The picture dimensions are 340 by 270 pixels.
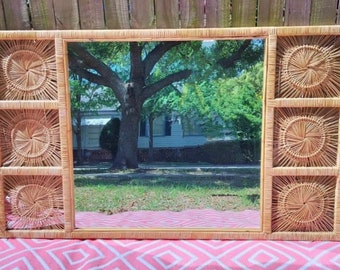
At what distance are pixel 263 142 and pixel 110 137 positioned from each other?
1.10 metres

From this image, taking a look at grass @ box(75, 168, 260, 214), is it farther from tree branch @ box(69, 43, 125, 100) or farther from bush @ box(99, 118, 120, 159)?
tree branch @ box(69, 43, 125, 100)

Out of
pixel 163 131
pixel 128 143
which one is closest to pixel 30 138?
pixel 128 143

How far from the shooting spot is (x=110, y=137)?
2051 millimetres

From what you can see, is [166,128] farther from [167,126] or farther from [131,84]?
[131,84]

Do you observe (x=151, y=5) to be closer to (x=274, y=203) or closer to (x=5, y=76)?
(x=5, y=76)

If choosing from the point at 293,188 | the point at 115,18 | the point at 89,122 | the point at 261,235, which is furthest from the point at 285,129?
the point at 89,122

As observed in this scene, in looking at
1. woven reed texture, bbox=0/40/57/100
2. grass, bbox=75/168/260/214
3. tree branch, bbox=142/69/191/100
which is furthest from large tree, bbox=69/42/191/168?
woven reed texture, bbox=0/40/57/100

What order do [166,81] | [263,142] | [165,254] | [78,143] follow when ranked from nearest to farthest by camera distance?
[165,254]
[263,142]
[78,143]
[166,81]

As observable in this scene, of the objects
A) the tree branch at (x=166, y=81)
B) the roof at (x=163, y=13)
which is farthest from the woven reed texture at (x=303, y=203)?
the tree branch at (x=166, y=81)

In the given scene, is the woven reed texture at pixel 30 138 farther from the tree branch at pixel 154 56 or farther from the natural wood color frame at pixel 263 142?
the tree branch at pixel 154 56

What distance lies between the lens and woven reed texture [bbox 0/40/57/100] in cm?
130

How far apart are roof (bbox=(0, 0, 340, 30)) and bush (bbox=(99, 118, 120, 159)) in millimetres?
892

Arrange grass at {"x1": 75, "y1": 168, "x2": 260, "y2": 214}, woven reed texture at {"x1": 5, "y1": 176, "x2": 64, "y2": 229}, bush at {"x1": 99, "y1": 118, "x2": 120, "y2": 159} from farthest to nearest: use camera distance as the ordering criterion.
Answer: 1. bush at {"x1": 99, "y1": 118, "x2": 120, "y2": 159}
2. grass at {"x1": 75, "y1": 168, "x2": 260, "y2": 214}
3. woven reed texture at {"x1": 5, "y1": 176, "x2": 64, "y2": 229}

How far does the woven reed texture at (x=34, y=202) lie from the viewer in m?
1.38
